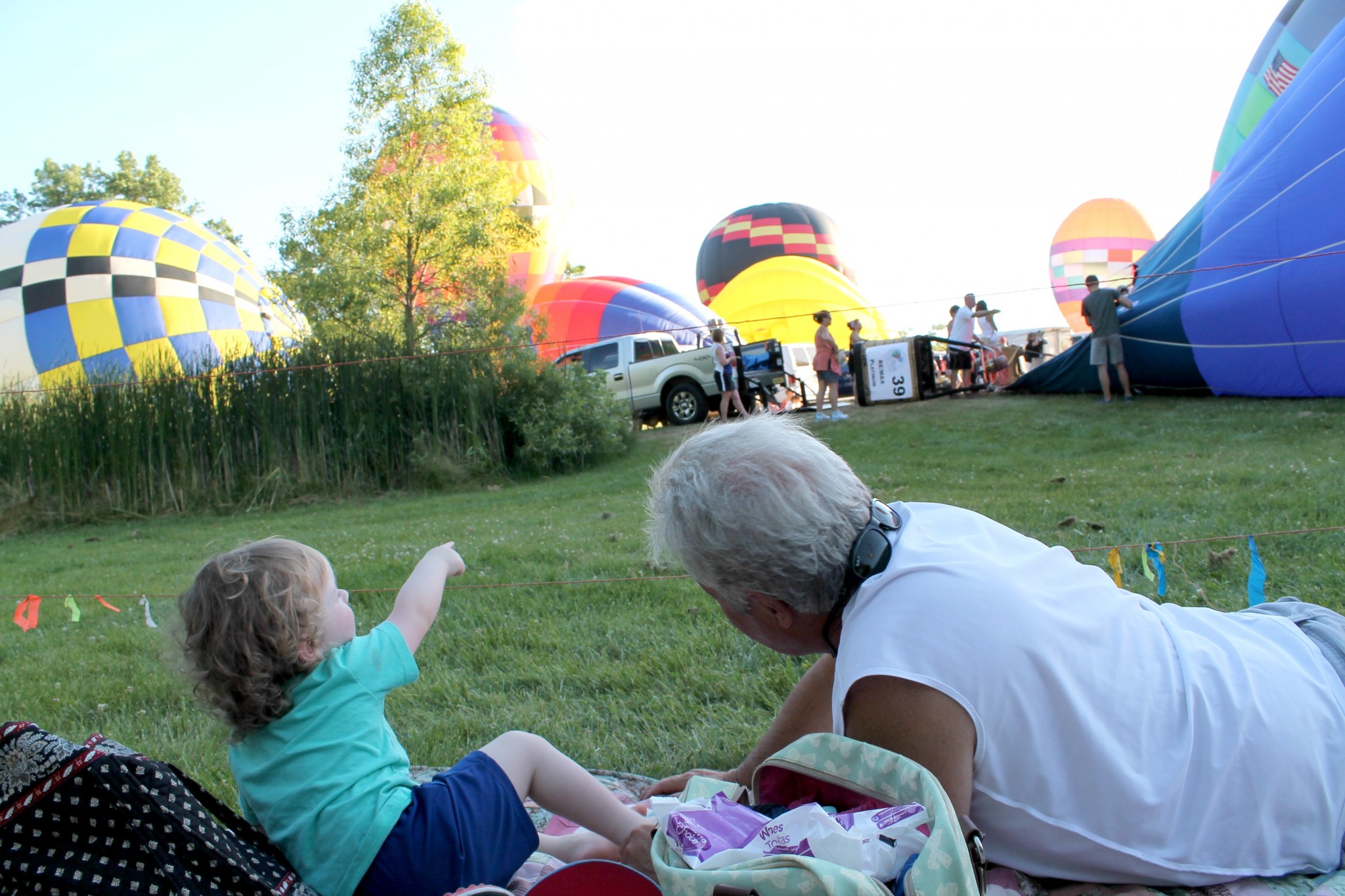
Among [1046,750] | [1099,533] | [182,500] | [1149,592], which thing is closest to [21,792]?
[1046,750]

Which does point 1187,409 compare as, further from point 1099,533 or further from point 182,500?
point 182,500

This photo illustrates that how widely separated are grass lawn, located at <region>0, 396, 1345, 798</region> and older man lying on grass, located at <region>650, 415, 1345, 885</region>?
127 cm

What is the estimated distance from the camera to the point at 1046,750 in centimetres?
138

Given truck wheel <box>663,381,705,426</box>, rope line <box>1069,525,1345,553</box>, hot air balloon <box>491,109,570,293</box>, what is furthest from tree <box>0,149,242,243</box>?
rope line <box>1069,525,1345,553</box>

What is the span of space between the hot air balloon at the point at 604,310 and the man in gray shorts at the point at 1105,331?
11.5m

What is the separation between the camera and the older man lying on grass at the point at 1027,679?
1.36 metres

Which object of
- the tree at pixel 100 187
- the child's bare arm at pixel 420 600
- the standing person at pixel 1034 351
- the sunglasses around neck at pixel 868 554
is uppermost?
the tree at pixel 100 187

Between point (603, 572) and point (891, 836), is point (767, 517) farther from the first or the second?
point (603, 572)

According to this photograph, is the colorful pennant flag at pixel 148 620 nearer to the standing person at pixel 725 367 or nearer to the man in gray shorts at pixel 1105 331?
the standing person at pixel 725 367

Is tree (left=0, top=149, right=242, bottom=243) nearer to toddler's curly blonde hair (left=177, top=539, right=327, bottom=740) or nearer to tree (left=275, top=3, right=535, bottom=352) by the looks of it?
tree (left=275, top=3, right=535, bottom=352)

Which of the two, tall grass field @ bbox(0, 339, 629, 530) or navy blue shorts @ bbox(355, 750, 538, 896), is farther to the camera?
tall grass field @ bbox(0, 339, 629, 530)

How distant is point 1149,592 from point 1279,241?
7.32m

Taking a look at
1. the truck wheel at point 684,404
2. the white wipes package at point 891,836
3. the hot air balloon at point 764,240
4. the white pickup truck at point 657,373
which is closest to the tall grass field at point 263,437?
the white pickup truck at point 657,373

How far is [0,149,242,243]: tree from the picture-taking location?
109 ft
